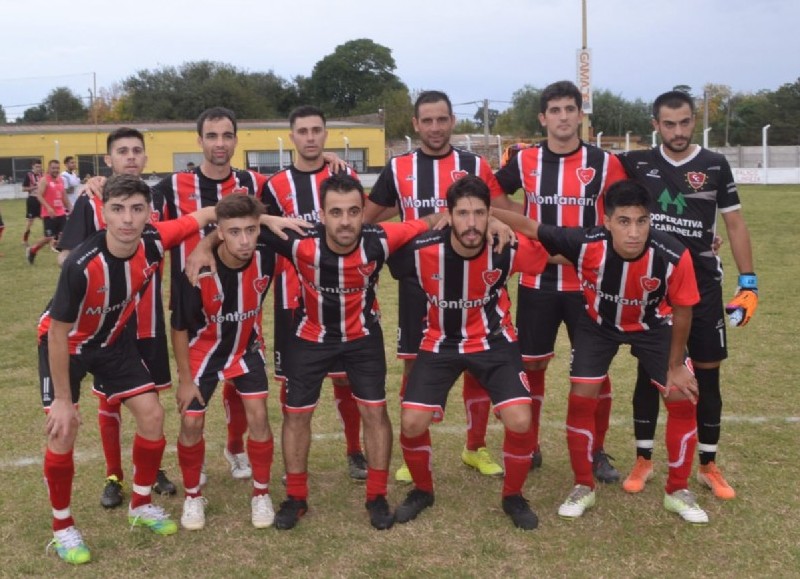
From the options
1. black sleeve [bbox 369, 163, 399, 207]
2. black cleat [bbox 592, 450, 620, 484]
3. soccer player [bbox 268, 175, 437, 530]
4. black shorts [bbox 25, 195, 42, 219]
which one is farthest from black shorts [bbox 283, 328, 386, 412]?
black shorts [bbox 25, 195, 42, 219]

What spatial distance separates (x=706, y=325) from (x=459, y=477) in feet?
5.51

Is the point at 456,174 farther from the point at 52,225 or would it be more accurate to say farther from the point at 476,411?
the point at 52,225

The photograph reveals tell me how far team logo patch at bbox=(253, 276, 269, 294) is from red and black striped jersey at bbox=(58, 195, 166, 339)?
50 cm

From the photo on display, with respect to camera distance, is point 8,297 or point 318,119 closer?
point 318,119

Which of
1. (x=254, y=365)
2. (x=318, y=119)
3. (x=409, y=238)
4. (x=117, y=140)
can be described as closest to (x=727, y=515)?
(x=409, y=238)

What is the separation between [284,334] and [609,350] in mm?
1848

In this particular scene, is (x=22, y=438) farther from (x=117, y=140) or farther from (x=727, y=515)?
(x=727, y=515)

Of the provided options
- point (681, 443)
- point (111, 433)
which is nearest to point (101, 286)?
point (111, 433)

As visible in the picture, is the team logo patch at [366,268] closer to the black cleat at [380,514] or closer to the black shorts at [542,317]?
the black shorts at [542,317]

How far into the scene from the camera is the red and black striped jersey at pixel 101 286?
144 inches

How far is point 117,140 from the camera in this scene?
4.51 m

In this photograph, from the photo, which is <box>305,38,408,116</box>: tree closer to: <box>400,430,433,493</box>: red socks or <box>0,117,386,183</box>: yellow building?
<box>0,117,386,183</box>: yellow building

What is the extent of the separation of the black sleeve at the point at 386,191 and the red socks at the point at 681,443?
2.00 meters

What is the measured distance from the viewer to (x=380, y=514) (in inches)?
161
